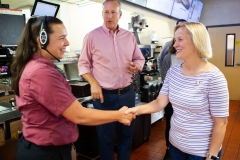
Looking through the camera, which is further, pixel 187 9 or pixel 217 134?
pixel 187 9

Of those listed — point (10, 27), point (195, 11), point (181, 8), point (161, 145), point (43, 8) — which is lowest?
point (161, 145)

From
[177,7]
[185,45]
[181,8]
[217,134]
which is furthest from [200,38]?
[181,8]

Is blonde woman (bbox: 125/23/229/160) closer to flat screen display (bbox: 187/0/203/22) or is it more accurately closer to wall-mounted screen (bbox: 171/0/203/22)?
wall-mounted screen (bbox: 171/0/203/22)

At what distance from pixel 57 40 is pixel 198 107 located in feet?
3.00

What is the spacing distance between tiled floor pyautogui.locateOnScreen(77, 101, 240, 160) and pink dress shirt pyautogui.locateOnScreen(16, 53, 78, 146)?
1748 mm

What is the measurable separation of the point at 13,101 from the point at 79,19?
8.99 ft

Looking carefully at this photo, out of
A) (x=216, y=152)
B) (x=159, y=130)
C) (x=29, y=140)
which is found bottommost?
(x=159, y=130)

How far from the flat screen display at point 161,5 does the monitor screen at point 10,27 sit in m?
1.99

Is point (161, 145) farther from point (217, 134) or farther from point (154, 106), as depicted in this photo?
point (217, 134)

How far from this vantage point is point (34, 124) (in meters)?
1.11

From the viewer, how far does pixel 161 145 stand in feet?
10.1

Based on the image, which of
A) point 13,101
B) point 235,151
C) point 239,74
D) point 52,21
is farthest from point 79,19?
point 239,74

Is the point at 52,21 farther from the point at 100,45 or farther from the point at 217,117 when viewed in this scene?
the point at 217,117

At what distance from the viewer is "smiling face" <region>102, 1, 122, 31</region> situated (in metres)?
1.82
